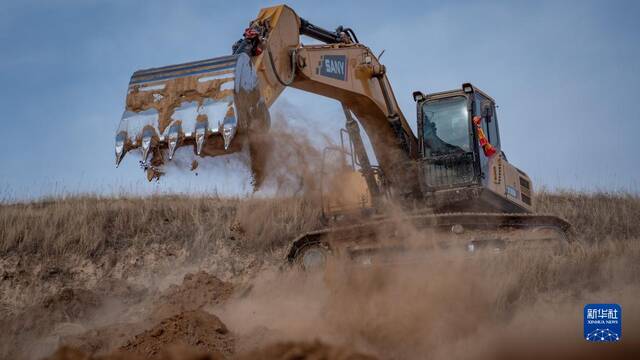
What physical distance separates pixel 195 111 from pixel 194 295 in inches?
110

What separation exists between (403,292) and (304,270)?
2241 mm

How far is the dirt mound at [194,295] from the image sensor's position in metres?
8.35

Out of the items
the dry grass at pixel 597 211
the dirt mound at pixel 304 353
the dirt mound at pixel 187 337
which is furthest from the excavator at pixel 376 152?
the dry grass at pixel 597 211

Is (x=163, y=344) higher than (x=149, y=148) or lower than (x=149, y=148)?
lower

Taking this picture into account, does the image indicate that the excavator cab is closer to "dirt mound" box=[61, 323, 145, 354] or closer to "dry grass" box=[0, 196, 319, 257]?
"dry grass" box=[0, 196, 319, 257]

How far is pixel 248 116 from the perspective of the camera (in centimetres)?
685

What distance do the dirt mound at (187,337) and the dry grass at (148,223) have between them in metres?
4.96

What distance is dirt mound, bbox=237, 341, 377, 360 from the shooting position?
4641 mm

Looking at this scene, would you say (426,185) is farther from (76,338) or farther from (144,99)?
(76,338)

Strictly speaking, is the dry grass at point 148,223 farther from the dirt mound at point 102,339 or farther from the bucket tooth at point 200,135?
the bucket tooth at point 200,135

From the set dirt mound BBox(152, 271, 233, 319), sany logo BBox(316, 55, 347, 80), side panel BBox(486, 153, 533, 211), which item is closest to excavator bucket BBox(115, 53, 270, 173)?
sany logo BBox(316, 55, 347, 80)

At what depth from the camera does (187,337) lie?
19.7 ft

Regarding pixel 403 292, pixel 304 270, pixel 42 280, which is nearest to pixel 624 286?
pixel 403 292

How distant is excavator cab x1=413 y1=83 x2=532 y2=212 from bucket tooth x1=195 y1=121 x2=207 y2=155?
12.2ft
